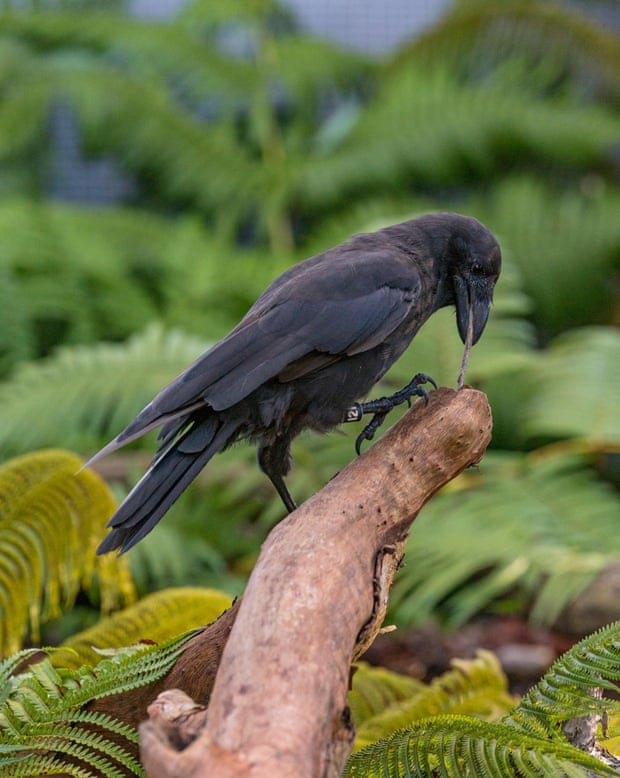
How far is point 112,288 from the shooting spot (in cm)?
429

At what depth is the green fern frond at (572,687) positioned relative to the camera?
4.70 feet

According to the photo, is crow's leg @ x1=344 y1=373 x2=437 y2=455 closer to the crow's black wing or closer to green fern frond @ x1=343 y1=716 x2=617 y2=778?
the crow's black wing

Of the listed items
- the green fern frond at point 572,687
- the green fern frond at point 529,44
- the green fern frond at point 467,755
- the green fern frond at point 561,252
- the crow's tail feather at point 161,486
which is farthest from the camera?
the green fern frond at point 529,44

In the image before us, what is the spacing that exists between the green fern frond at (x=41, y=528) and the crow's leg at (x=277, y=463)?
1.47 feet

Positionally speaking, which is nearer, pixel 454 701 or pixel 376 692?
pixel 454 701

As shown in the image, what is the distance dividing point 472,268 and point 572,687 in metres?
0.90

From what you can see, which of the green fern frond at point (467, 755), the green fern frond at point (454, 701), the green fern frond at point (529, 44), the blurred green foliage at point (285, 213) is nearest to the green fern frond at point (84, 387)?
the blurred green foliage at point (285, 213)

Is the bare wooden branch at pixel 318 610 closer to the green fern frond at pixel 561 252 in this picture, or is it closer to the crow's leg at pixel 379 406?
the crow's leg at pixel 379 406

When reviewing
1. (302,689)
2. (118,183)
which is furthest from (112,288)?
(302,689)

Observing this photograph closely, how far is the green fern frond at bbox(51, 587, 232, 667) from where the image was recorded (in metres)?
2.02

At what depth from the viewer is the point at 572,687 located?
57.5 inches

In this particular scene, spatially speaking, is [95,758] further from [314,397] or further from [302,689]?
[314,397]

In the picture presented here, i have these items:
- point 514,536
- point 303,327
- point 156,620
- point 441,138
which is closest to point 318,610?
point 303,327

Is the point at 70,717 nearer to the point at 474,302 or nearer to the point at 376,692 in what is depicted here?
the point at 376,692
